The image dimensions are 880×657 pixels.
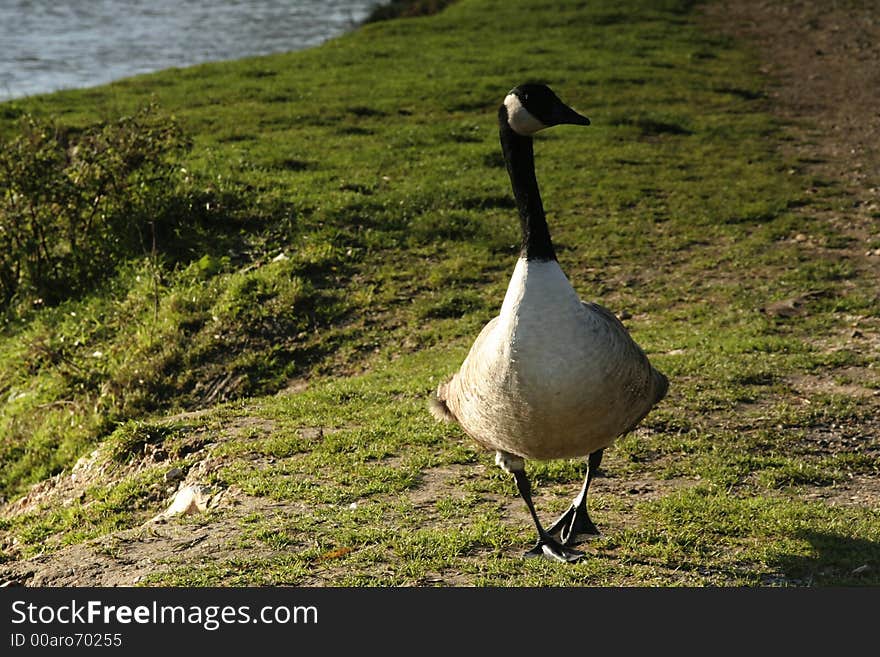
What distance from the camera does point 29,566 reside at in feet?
20.4

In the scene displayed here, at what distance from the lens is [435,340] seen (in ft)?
31.7

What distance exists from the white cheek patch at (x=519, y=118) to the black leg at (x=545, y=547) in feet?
6.44

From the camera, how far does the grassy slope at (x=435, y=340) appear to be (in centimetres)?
582

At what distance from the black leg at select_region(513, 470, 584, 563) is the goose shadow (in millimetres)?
1066

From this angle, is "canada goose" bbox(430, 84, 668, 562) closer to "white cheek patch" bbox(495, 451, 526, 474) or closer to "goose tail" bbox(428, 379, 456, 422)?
"white cheek patch" bbox(495, 451, 526, 474)

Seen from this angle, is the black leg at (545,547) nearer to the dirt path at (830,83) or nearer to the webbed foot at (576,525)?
the webbed foot at (576,525)

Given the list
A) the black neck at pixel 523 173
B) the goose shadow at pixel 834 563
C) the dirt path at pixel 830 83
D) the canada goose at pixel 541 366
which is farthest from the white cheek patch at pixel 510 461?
the dirt path at pixel 830 83

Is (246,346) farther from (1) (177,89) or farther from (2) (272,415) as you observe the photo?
(1) (177,89)

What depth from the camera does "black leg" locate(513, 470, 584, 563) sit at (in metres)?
5.39

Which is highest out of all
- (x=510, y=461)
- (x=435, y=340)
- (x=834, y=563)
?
(x=510, y=461)

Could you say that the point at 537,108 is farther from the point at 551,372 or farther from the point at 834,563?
the point at 834,563

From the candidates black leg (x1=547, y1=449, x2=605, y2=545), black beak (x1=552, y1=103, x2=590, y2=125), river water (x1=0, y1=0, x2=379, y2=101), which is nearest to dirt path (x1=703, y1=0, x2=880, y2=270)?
black leg (x1=547, y1=449, x2=605, y2=545)

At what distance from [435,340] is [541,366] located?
485 centimetres

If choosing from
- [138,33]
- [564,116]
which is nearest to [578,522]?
[564,116]
